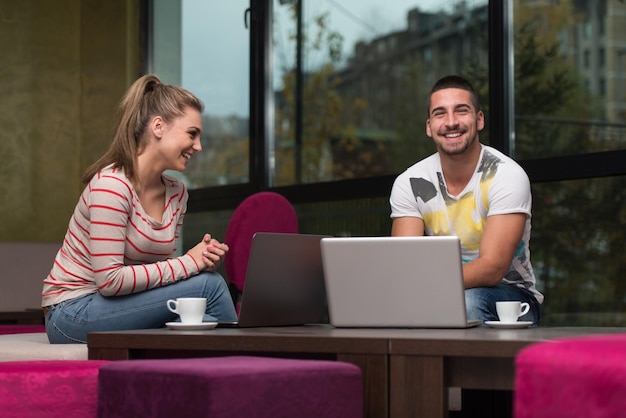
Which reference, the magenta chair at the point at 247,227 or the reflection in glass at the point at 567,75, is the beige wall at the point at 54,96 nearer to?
the magenta chair at the point at 247,227

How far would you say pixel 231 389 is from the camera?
5.16 feet

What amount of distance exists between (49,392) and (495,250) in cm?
135

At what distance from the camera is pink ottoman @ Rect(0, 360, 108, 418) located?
1916mm

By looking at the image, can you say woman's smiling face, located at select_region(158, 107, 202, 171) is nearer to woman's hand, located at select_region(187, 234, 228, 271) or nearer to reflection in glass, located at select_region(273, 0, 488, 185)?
woman's hand, located at select_region(187, 234, 228, 271)

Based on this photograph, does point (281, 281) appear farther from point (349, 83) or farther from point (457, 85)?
point (349, 83)

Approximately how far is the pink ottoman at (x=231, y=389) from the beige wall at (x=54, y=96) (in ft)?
12.9

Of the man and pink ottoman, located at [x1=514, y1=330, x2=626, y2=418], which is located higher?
the man

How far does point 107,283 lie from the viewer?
243 cm

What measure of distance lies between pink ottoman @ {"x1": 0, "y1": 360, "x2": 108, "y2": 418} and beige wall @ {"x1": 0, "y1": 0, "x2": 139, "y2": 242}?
12.1ft

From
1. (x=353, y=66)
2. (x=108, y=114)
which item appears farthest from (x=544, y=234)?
(x=108, y=114)

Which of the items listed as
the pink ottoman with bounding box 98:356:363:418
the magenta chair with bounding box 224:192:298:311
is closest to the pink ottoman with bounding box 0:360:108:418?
the pink ottoman with bounding box 98:356:363:418

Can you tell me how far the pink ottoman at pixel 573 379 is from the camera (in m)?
1.24

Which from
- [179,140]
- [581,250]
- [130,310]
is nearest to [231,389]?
[130,310]

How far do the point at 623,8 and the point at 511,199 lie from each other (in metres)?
1.55
